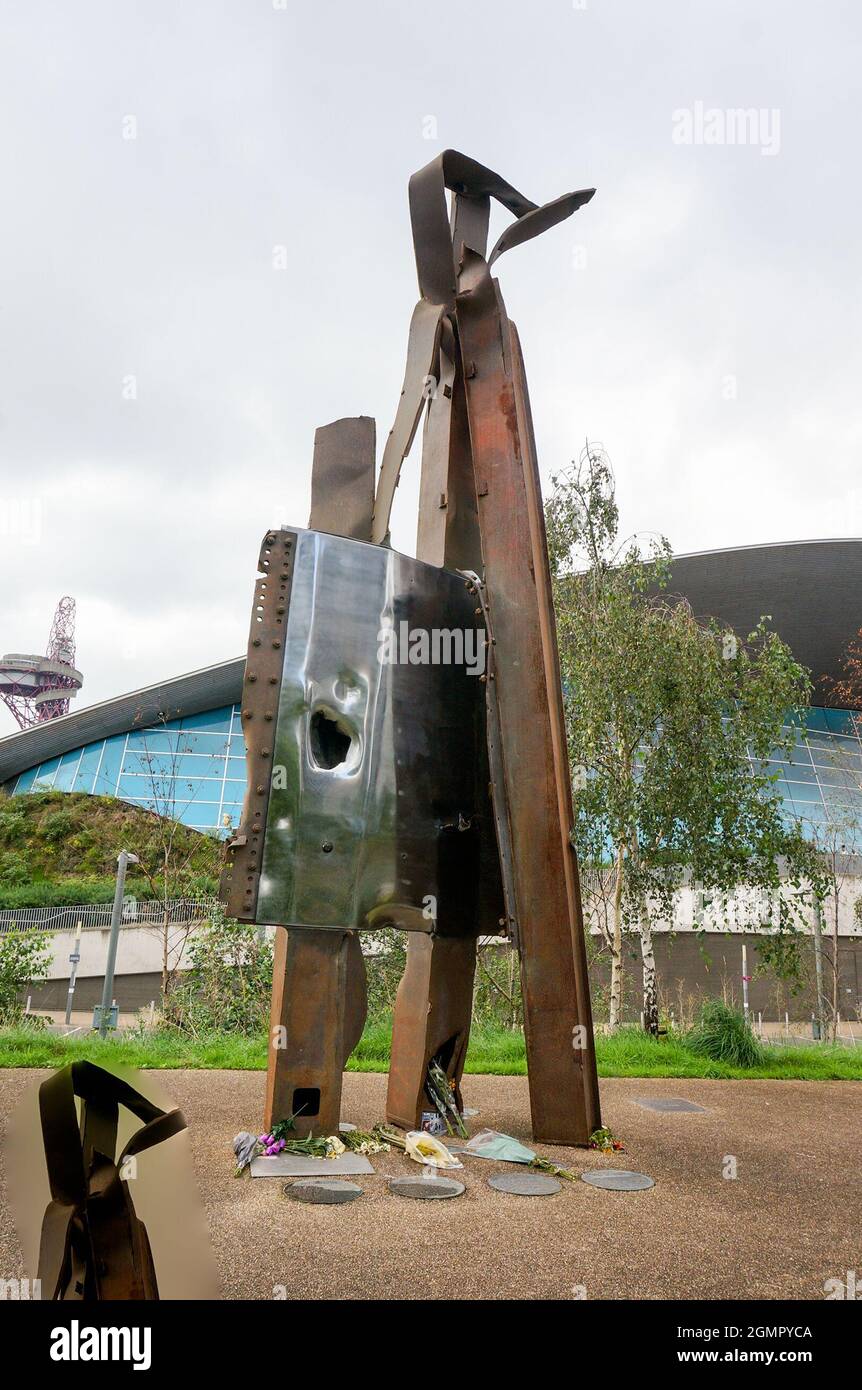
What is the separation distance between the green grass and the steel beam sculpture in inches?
126

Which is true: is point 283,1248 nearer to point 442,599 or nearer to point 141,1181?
point 141,1181

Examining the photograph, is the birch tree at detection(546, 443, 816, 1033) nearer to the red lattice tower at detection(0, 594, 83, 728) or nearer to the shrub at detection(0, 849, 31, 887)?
the shrub at detection(0, 849, 31, 887)

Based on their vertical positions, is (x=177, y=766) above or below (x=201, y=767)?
below

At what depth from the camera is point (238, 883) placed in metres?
5.09

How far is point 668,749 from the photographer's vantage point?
1267 cm

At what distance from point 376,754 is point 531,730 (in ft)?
3.63

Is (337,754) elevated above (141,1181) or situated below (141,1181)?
above

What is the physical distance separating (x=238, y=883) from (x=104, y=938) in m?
22.3

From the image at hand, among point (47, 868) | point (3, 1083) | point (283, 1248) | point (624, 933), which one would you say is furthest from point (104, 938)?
point (283, 1248)

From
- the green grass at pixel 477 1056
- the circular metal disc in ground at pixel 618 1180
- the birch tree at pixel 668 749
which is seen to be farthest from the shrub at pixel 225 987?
the circular metal disc in ground at pixel 618 1180

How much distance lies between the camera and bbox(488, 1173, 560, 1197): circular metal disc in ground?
4.76 metres

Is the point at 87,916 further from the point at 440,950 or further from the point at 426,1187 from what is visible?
the point at 426,1187

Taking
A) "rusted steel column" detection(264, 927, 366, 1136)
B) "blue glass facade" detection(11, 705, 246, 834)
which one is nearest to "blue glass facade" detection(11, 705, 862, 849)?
"blue glass facade" detection(11, 705, 246, 834)

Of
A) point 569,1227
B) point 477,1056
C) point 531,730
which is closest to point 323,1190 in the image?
point 569,1227
